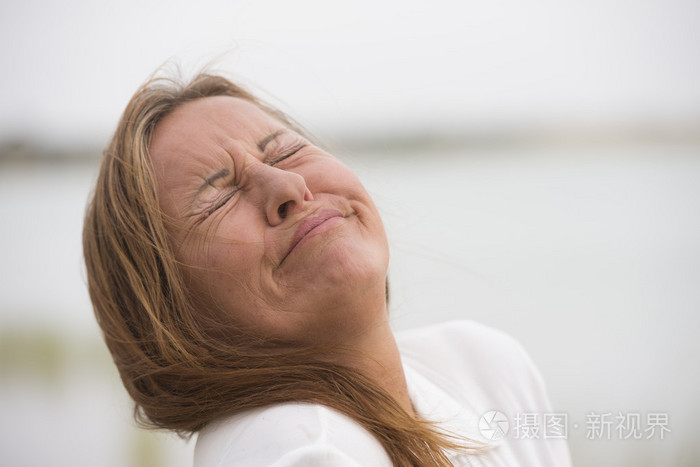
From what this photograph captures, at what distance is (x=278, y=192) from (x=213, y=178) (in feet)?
0.36

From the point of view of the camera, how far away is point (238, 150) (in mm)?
962

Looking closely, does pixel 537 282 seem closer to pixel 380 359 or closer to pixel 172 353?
pixel 380 359

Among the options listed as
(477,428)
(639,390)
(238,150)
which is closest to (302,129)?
(238,150)

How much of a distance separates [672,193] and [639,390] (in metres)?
0.83

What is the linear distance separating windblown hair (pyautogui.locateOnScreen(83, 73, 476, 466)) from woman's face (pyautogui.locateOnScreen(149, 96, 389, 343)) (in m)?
0.03

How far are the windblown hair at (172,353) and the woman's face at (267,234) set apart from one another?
0.09 ft

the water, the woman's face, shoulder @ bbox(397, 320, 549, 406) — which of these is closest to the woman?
the woman's face

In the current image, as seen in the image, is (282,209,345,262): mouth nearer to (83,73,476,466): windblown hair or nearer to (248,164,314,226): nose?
(248,164,314,226): nose

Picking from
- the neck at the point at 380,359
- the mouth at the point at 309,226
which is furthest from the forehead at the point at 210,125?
the neck at the point at 380,359

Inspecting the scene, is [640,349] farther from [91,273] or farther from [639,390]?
[91,273]

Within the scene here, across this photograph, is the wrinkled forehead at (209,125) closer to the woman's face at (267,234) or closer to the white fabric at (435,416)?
the woman's face at (267,234)

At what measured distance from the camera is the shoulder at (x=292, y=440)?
704 millimetres

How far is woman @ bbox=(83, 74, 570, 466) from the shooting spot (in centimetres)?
85

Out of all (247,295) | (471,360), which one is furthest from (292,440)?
(471,360)
